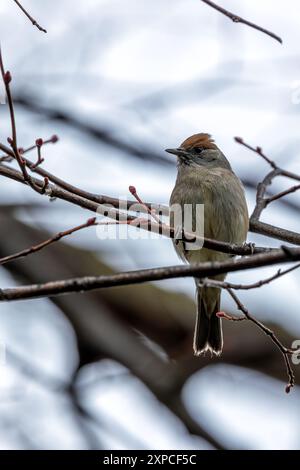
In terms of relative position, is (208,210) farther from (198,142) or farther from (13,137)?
(13,137)

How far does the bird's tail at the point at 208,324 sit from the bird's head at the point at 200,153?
1.11 m

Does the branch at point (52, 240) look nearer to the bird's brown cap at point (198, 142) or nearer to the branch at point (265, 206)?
the branch at point (265, 206)

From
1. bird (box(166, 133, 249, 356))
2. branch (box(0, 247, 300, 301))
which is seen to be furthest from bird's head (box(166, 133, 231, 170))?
branch (box(0, 247, 300, 301))

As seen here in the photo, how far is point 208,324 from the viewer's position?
6.99 meters

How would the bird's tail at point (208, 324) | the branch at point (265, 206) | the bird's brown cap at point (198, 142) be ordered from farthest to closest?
the bird's brown cap at point (198, 142)
the bird's tail at point (208, 324)
the branch at point (265, 206)

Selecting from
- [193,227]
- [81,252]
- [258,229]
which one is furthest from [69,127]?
[258,229]

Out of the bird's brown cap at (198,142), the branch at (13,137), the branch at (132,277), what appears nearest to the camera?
the branch at (132,277)

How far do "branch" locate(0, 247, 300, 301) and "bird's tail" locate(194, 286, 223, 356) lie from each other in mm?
3104

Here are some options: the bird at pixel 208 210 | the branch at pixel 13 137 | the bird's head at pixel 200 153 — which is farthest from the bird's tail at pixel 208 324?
the branch at pixel 13 137

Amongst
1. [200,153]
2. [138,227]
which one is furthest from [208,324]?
[138,227]

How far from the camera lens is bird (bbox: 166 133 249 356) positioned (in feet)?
21.7

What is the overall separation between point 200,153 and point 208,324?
1.53 metres

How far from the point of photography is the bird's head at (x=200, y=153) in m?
7.19

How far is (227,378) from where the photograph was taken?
8.48 m
